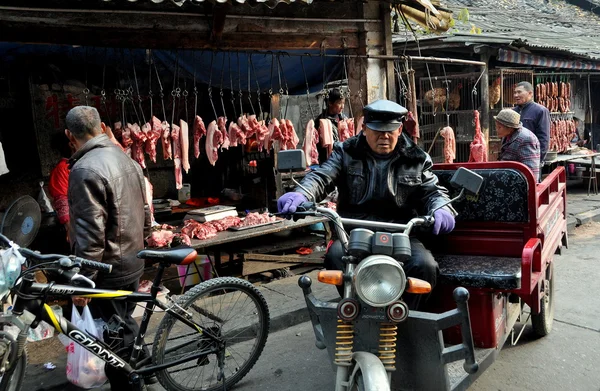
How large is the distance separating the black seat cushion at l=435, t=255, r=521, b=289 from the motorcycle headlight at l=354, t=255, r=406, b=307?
1050 millimetres

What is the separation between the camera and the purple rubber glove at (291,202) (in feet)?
11.1

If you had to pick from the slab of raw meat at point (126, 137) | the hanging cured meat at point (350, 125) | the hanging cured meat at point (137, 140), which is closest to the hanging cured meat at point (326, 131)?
the hanging cured meat at point (350, 125)

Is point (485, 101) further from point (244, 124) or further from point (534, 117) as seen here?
point (244, 124)

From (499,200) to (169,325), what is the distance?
2.77 meters

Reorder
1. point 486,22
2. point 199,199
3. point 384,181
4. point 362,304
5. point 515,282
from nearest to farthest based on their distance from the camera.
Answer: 1. point 362,304
2. point 515,282
3. point 384,181
4. point 199,199
5. point 486,22

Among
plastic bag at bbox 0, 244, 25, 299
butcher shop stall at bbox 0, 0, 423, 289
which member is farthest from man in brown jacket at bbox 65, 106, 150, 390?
butcher shop stall at bbox 0, 0, 423, 289

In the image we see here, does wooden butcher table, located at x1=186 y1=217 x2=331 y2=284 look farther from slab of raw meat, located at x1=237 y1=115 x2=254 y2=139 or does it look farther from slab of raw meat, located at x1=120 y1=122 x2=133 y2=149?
slab of raw meat, located at x1=120 y1=122 x2=133 y2=149

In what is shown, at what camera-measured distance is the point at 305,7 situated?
6.70 metres

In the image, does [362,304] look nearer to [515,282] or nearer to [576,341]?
[515,282]

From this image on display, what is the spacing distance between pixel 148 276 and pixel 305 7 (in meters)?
4.05

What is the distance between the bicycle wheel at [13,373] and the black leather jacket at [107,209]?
693 mm

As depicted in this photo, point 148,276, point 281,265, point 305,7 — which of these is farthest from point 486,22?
point 148,276

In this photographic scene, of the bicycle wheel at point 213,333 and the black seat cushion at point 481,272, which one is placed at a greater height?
the black seat cushion at point 481,272

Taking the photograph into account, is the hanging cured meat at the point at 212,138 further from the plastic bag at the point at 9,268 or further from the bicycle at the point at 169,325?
the plastic bag at the point at 9,268
